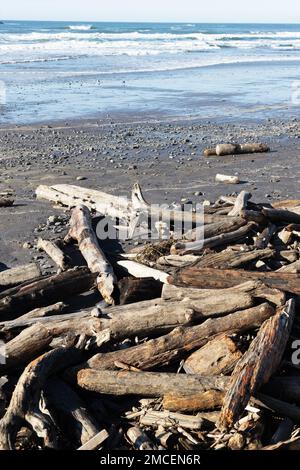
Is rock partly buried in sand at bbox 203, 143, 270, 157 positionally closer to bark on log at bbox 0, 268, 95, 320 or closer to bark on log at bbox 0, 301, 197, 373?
bark on log at bbox 0, 268, 95, 320

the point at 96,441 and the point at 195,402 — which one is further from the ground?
the point at 195,402

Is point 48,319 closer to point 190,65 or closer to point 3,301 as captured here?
point 3,301

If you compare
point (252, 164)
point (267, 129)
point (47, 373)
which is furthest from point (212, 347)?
point (267, 129)

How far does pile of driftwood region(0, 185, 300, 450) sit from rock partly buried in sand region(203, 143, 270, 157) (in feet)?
27.7

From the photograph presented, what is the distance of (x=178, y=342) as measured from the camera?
5.83 meters

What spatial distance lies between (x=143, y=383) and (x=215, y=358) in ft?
2.41

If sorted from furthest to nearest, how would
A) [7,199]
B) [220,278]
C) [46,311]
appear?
[7,199] → [220,278] → [46,311]

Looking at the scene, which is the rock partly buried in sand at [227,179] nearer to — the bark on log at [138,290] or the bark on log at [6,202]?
the bark on log at [6,202]

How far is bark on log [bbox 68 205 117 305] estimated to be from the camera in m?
7.08

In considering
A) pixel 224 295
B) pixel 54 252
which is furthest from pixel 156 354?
pixel 54 252

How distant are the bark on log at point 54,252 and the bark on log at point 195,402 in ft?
11.6

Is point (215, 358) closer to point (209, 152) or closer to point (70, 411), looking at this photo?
point (70, 411)

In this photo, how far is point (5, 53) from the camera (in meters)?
48.6

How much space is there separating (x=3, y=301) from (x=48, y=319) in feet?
2.60
